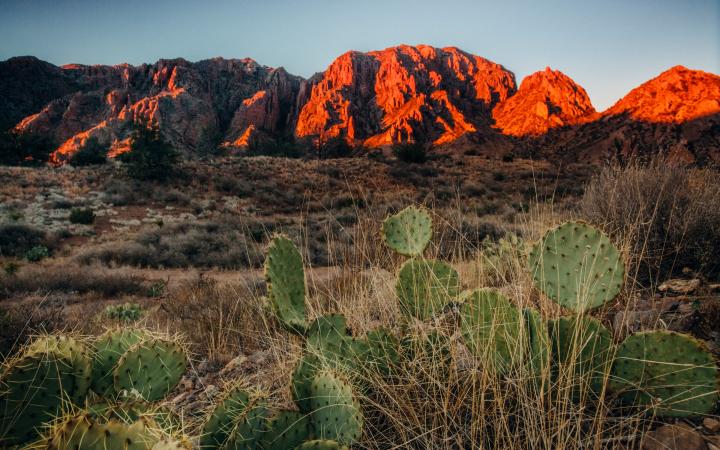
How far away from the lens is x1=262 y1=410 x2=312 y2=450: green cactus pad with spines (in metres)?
1.31

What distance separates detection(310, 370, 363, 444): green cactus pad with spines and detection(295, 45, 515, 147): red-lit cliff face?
72.2m

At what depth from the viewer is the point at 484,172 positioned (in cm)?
2516

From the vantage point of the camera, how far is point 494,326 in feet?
5.29

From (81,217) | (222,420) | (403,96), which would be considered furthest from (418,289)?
(403,96)

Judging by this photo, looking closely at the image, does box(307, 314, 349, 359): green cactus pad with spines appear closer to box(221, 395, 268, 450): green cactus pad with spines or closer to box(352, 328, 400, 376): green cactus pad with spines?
box(352, 328, 400, 376): green cactus pad with spines

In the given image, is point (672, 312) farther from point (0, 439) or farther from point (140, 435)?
point (0, 439)

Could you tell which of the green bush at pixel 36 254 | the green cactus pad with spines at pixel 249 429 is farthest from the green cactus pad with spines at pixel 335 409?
the green bush at pixel 36 254

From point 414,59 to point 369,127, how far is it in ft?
115

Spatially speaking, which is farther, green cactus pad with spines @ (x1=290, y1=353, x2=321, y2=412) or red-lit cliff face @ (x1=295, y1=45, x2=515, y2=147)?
red-lit cliff face @ (x1=295, y1=45, x2=515, y2=147)

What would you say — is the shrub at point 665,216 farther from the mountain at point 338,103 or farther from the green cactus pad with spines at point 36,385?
the mountain at point 338,103

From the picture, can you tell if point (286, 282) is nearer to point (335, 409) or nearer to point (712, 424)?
point (335, 409)

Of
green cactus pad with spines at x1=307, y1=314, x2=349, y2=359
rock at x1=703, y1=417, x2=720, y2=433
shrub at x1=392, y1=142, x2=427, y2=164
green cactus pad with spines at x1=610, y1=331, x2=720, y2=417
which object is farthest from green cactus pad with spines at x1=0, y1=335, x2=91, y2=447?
shrub at x1=392, y1=142, x2=427, y2=164

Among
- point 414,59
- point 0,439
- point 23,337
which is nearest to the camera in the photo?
point 0,439

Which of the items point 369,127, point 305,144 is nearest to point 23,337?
point 305,144
